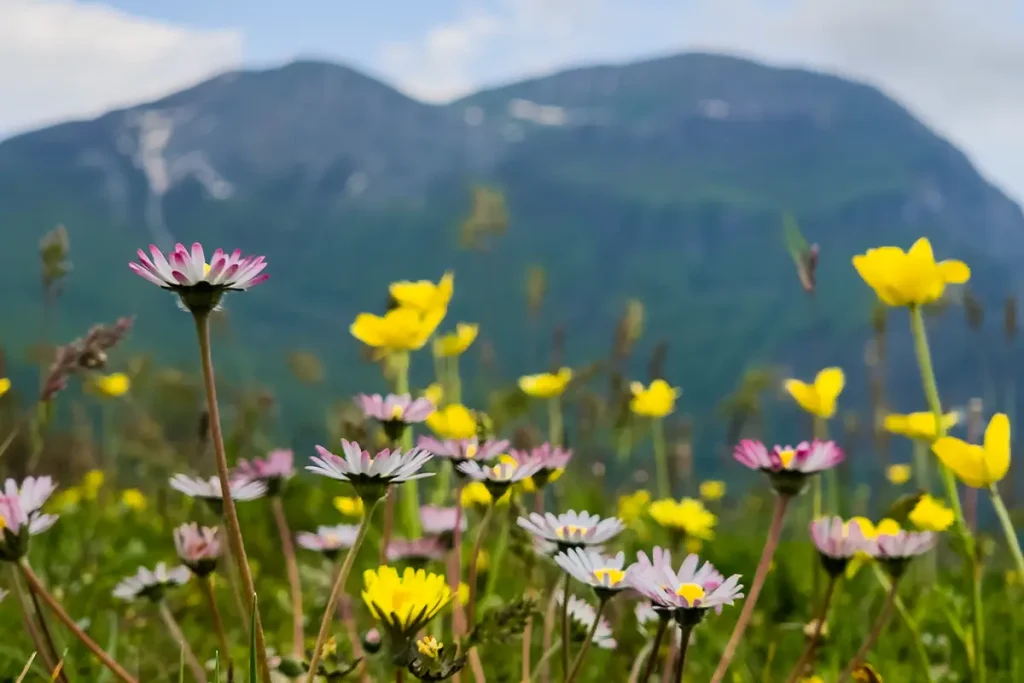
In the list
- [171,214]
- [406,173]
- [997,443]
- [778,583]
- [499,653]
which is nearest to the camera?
[997,443]

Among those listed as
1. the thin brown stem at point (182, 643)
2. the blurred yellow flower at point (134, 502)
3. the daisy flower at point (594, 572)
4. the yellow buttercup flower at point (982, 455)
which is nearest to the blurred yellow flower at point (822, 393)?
the yellow buttercup flower at point (982, 455)

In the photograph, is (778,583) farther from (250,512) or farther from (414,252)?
(414,252)

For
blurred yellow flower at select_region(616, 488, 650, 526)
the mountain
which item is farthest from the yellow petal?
the mountain

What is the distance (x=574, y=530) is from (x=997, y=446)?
19.3 inches

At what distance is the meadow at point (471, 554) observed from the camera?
78 centimetres

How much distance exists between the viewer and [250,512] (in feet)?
9.54

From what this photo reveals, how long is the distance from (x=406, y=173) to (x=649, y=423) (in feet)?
430

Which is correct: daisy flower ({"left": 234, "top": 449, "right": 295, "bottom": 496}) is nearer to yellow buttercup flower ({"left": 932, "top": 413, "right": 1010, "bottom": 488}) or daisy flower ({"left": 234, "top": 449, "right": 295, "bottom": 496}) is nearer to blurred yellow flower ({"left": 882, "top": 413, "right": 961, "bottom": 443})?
yellow buttercup flower ({"left": 932, "top": 413, "right": 1010, "bottom": 488})

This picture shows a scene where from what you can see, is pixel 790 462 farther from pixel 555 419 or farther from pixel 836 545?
pixel 555 419

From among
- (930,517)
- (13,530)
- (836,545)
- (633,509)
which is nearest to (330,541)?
(13,530)

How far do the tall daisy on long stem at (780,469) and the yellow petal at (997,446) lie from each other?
0.16 metres

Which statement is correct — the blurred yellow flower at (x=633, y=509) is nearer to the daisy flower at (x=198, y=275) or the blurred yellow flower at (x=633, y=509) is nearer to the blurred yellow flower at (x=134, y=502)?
the daisy flower at (x=198, y=275)

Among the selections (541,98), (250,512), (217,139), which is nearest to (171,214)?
(217,139)

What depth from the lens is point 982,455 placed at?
0.90 meters
